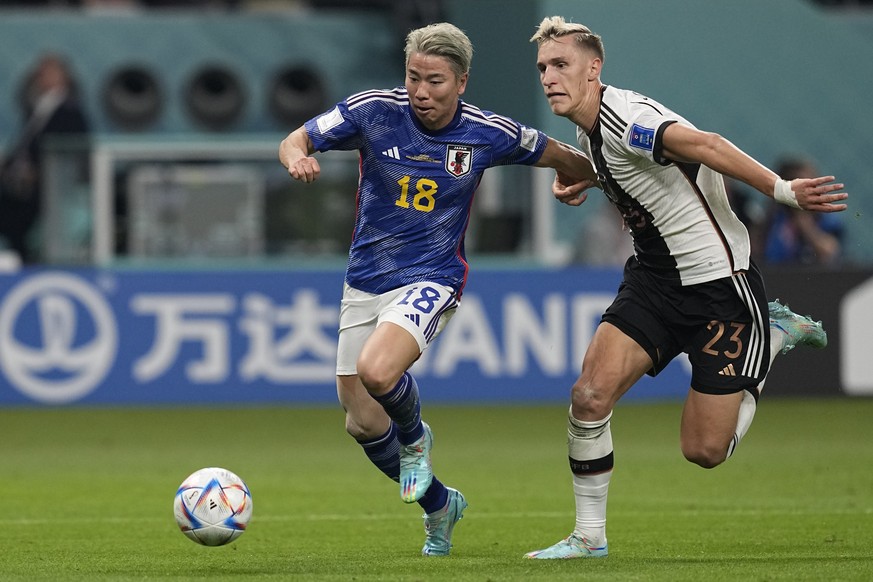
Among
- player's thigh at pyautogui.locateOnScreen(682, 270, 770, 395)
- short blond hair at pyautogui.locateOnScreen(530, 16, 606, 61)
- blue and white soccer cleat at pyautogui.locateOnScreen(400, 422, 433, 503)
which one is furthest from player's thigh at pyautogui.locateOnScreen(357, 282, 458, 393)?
short blond hair at pyautogui.locateOnScreen(530, 16, 606, 61)

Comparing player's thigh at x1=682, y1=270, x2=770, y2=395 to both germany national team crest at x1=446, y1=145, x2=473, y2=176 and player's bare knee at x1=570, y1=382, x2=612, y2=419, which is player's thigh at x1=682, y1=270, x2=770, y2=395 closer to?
player's bare knee at x1=570, y1=382, x2=612, y2=419

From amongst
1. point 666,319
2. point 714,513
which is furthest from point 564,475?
point 666,319

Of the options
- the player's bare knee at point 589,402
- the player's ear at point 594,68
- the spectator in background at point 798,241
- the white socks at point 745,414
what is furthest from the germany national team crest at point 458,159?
the spectator in background at point 798,241

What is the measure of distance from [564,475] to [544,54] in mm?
4678

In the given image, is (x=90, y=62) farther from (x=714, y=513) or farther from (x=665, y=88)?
(x=714, y=513)

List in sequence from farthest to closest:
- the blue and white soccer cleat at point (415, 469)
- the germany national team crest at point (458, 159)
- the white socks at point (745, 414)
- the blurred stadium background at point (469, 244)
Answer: the blurred stadium background at point (469, 244)
the germany national team crest at point (458, 159)
the white socks at point (745, 414)
the blue and white soccer cleat at point (415, 469)

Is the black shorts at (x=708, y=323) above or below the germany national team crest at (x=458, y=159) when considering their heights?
below

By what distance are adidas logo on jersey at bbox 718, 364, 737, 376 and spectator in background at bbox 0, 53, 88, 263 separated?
10.8m

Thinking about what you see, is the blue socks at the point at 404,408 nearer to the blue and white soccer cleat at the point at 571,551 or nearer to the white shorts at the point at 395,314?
the white shorts at the point at 395,314

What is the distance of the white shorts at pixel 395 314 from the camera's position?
755 cm

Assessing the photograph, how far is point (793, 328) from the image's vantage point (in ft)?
26.5

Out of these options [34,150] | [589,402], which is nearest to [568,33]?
[589,402]

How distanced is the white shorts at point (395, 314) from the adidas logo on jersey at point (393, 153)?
0.60 m

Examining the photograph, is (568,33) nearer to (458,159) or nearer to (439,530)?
(458,159)
